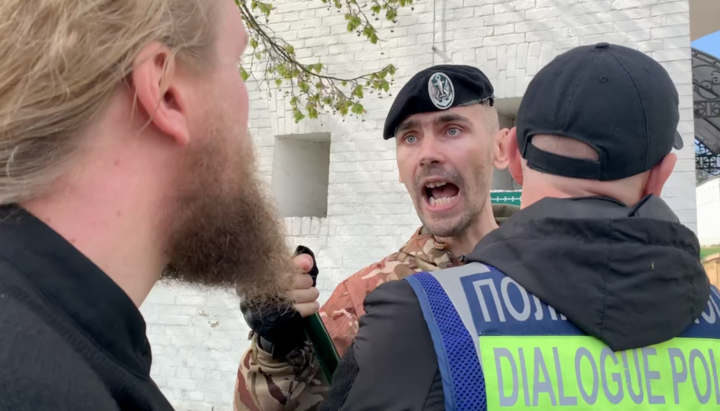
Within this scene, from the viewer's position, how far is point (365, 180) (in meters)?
4.16

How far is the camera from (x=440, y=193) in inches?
75.4

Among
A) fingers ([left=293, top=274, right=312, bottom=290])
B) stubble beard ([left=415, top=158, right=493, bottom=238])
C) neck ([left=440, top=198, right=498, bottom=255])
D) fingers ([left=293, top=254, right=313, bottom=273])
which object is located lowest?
fingers ([left=293, top=274, right=312, bottom=290])

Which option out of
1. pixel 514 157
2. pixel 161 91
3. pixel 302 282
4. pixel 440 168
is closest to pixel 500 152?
pixel 440 168

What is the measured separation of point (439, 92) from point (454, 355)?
1.20 metres

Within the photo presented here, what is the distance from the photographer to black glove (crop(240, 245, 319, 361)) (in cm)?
127

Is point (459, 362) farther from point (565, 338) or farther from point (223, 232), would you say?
point (223, 232)

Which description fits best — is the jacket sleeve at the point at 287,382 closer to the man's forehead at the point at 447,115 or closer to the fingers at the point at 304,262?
the fingers at the point at 304,262

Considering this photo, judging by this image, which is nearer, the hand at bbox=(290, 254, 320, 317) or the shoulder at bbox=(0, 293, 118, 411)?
the shoulder at bbox=(0, 293, 118, 411)

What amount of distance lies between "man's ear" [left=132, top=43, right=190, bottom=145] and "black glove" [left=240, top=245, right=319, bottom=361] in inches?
22.2

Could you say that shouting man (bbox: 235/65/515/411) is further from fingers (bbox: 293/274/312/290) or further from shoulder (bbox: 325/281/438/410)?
shoulder (bbox: 325/281/438/410)

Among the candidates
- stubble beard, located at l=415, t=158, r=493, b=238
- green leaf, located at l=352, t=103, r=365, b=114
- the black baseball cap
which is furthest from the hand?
green leaf, located at l=352, t=103, r=365, b=114

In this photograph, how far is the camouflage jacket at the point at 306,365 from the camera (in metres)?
1.40

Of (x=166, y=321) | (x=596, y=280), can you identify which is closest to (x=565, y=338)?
(x=596, y=280)

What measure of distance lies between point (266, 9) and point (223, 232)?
2.90 metres
